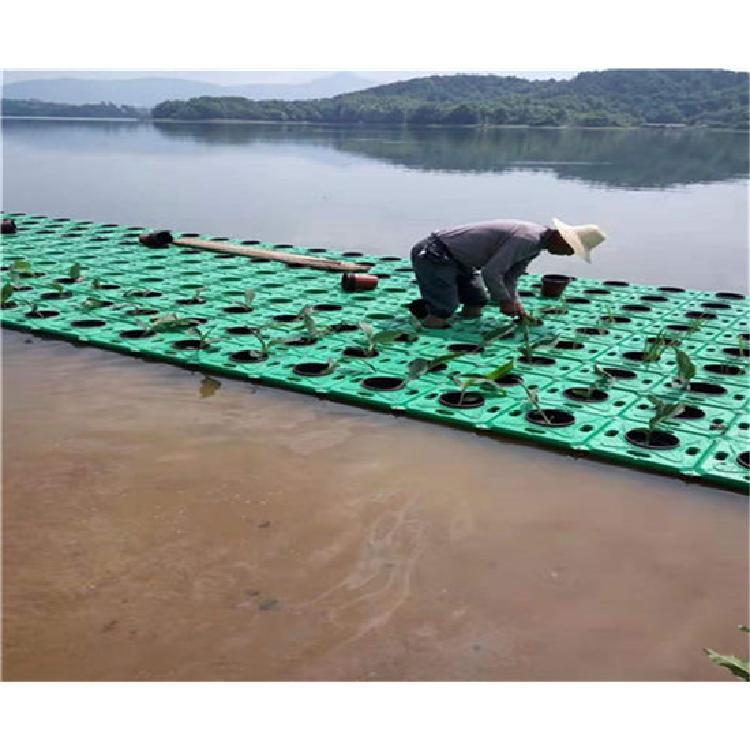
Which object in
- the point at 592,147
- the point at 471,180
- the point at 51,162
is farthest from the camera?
the point at 592,147

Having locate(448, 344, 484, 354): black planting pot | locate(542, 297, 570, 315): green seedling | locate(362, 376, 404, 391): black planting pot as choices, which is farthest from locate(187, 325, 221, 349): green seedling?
locate(542, 297, 570, 315): green seedling

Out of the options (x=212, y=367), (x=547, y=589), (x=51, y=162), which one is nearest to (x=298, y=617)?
(x=547, y=589)

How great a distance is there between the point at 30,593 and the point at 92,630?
0.34m

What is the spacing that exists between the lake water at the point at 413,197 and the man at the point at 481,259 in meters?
3.20

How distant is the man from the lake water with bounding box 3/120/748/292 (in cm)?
320

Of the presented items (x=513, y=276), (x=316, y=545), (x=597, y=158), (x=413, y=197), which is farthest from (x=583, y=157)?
(x=316, y=545)

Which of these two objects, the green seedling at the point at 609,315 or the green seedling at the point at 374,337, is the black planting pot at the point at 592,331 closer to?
the green seedling at the point at 609,315

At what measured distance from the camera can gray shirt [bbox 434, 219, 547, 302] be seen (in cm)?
536

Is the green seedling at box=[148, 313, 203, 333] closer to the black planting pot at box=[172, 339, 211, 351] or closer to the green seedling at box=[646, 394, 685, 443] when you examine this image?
the black planting pot at box=[172, 339, 211, 351]

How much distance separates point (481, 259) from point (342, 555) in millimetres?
3157

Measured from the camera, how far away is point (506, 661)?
246cm

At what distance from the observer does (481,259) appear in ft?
18.4

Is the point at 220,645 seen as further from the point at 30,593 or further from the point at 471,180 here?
the point at 471,180

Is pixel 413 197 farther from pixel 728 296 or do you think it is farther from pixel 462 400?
pixel 462 400
